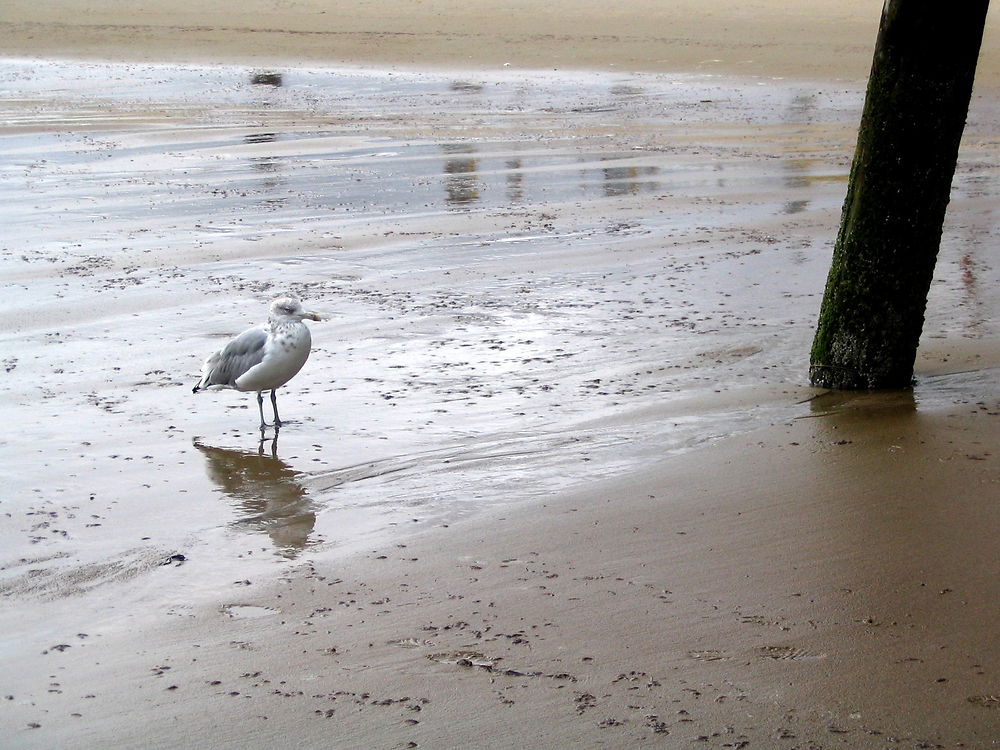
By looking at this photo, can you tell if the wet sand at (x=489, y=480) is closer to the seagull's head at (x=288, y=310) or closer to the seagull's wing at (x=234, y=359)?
the seagull's wing at (x=234, y=359)

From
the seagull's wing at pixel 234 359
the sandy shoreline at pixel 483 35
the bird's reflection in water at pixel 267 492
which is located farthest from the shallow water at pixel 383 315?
the sandy shoreline at pixel 483 35

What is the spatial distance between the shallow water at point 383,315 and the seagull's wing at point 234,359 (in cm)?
22

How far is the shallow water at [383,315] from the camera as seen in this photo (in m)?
5.34

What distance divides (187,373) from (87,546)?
2.52m

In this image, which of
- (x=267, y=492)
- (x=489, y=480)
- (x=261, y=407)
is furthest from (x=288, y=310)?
(x=489, y=480)

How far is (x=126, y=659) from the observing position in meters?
3.91

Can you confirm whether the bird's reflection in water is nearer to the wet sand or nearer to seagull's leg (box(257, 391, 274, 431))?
the wet sand

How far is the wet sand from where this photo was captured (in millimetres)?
3564

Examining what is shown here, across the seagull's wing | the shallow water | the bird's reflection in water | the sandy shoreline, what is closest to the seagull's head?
the seagull's wing

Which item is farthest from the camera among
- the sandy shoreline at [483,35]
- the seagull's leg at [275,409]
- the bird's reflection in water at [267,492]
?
the sandy shoreline at [483,35]

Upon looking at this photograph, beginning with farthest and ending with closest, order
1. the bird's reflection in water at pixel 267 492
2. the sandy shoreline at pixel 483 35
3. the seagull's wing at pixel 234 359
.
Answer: the sandy shoreline at pixel 483 35, the seagull's wing at pixel 234 359, the bird's reflection in water at pixel 267 492

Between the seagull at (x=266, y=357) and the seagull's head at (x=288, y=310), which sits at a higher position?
the seagull's head at (x=288, y=310)

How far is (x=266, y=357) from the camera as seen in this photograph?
6.45m

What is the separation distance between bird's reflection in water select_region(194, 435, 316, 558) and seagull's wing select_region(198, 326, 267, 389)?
0.50 meters
